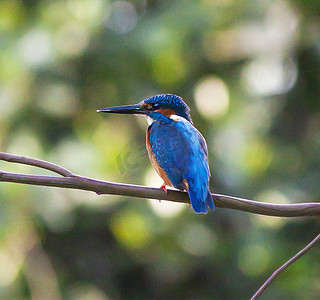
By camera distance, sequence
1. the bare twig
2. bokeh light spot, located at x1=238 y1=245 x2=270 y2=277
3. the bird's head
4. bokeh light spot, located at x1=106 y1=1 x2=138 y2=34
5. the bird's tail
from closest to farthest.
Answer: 1. the bare twig
2. the bird's tail
3. the bird's head
4. bokeh light spot, located at x1=238 y1=245 x2=270 y2=277
5. bokeh light spot, located at x1=106 y1=1 x2=138 y2=34

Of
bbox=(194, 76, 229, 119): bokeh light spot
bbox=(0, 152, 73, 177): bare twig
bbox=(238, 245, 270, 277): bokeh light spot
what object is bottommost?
bbox=(238, 245, 270, 277): bokeh light spot

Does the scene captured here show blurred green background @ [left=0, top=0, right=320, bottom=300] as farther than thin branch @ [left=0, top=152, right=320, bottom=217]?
Yes

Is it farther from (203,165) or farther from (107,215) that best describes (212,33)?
(203,165)

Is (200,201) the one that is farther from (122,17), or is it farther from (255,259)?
(122,17)

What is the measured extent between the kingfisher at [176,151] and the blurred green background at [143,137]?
0.78 metres

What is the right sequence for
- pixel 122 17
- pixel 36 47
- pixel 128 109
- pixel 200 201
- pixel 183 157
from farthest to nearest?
1. pixel 122 17
2. pixel 36 47
3. pixel 128 109
4. pixel 183 157
5. pixel 200 201

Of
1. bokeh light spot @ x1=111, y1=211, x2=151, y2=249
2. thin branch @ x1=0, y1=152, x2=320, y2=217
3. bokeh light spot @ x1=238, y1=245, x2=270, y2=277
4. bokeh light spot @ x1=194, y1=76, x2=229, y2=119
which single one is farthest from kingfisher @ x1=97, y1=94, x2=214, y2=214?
bokeh light spot @ x1=238, y1=245, x2=270, y2=277

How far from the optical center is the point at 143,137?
4480mm

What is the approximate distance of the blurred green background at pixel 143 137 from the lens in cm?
398

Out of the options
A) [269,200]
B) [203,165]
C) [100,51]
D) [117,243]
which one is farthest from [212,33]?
[203,165]

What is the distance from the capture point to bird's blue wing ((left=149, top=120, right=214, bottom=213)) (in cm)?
218

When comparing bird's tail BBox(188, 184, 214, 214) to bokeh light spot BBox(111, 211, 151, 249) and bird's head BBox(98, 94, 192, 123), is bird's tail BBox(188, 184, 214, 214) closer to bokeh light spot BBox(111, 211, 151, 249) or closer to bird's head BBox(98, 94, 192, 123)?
bird's head BBox(98, 94, 192, 123)

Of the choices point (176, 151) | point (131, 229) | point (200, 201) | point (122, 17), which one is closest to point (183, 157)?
point (176, 151)

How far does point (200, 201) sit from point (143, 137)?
7.86ft
